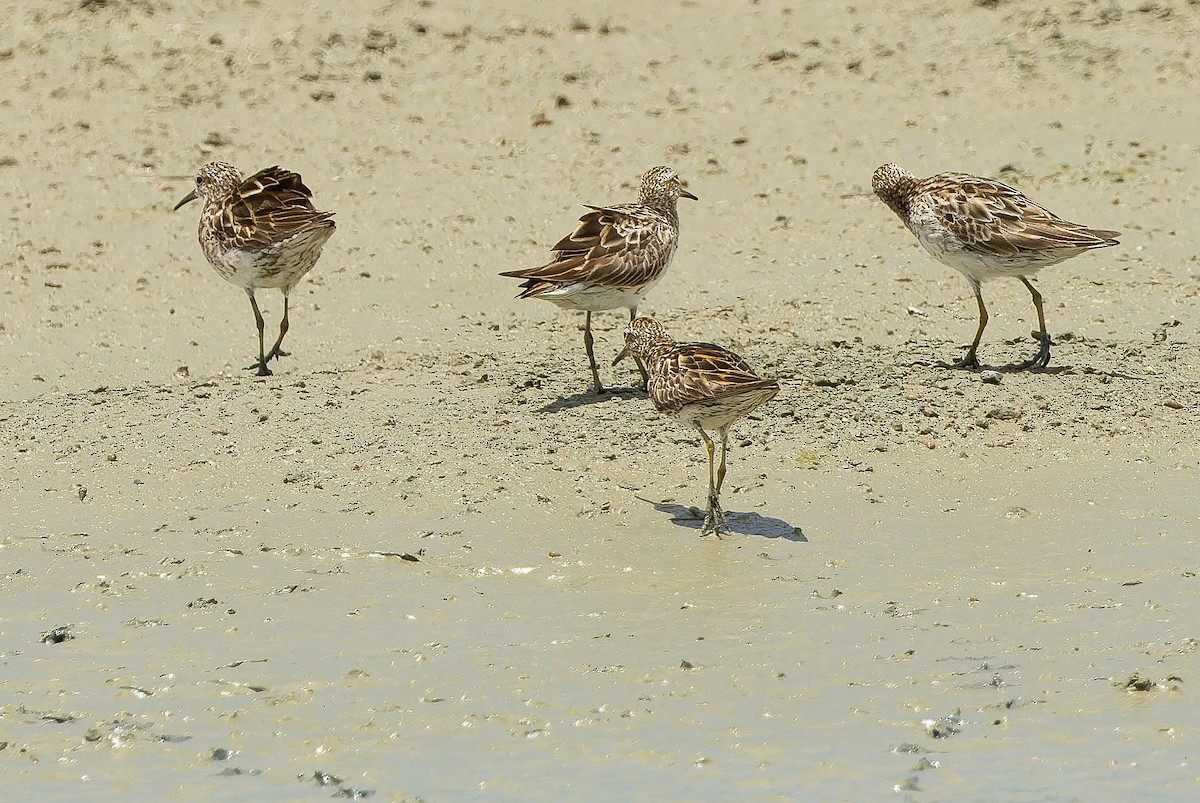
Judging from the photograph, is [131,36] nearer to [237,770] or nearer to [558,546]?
[558,546]

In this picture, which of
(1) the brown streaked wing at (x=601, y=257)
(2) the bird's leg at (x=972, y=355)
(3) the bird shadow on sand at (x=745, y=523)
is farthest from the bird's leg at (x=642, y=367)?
(2) the bird's leg at (x=972, y=355)

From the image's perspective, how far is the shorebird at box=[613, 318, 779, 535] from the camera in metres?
7.32

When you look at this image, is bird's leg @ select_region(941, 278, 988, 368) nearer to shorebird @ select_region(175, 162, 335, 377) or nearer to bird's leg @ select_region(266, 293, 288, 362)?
shorebird @ select_region(175, 162, 335, 377)

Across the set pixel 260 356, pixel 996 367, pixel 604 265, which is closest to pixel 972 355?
pixel 996 367

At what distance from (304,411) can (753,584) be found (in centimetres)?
363

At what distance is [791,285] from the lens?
11664 mm

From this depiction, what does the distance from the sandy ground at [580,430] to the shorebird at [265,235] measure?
0.61 meters

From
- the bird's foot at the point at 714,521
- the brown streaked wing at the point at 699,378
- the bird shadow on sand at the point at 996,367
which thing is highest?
the brown streaked wing at the point at 699,378

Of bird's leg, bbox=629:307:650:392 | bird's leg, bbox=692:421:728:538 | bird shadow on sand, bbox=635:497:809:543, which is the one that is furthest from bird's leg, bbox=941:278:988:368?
bird's leg, bbox=692:421:728:538

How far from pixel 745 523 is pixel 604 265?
8.33 ft

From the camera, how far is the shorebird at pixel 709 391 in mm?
7320

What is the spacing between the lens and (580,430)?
29.1ft

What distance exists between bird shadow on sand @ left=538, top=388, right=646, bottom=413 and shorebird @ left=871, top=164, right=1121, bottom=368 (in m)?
2.05

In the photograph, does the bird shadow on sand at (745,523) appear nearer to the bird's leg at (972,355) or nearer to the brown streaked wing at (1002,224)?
the bird's leg at (972,355)
